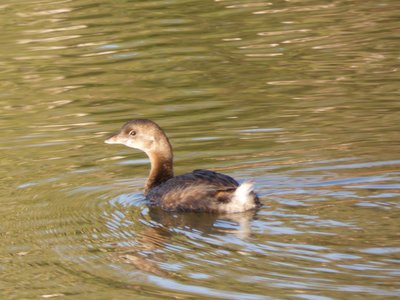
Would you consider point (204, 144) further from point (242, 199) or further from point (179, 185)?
point (242, 199)

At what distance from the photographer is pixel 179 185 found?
30.9 feet

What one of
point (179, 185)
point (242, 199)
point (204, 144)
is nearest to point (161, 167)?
point (179, 185)

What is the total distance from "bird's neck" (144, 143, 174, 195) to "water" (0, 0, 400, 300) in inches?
7.6

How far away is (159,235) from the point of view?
859 cm

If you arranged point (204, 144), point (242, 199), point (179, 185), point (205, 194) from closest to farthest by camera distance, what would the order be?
point (242, 199), point (205, 194), point (179, 185), point (204, 144)

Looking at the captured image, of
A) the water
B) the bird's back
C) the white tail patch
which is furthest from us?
the bird's back

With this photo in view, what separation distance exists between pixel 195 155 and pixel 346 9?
7.53 meters

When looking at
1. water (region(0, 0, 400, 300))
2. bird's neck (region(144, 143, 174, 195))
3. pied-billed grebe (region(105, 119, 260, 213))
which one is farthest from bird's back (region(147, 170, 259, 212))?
bird's neck (region(144, 143, 174, 195))

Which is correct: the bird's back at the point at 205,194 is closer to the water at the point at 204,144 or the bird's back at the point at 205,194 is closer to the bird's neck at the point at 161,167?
the water at the point at 204,144

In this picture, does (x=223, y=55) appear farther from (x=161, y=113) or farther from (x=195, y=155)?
(x=195, y=155)

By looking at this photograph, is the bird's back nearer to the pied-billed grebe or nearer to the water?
the pied-billed grebe

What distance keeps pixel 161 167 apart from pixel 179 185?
0.82m

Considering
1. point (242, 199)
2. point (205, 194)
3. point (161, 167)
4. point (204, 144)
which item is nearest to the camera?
point (242, 199)

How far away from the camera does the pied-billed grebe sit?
29.4 feet
